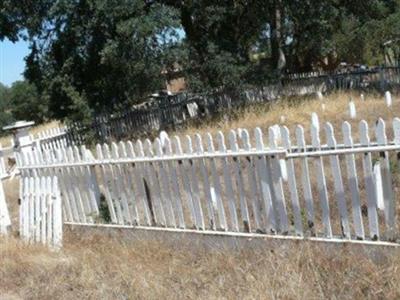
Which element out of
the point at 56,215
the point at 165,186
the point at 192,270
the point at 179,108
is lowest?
the point at 192,270

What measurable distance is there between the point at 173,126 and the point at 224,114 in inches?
91.6

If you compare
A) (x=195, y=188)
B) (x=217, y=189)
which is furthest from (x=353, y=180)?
(x=195, y=188)

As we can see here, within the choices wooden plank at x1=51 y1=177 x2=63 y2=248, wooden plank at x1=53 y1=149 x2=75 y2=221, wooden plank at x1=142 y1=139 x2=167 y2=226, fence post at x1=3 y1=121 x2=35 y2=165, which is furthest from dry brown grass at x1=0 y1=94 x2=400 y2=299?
fence post at x1=3 y1=121 x2=35 y2=165

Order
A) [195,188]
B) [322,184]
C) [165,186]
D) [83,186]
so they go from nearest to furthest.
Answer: [322,184] → [195,188] → [165,186] → [83,186]

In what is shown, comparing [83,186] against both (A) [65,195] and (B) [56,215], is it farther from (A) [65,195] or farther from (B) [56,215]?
(B) [56,215]

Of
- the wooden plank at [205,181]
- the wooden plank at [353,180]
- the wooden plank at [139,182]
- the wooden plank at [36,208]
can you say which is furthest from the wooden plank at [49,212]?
the wooden plank at [353,180]

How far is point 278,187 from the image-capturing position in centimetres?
545

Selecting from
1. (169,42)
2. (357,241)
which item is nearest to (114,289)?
(357,241)

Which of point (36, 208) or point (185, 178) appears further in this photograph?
point (36, 208)

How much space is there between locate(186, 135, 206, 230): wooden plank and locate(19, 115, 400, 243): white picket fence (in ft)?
0.04

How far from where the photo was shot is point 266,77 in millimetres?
18438

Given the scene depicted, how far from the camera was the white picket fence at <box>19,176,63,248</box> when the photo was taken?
7.27 meters

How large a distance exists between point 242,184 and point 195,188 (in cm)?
69

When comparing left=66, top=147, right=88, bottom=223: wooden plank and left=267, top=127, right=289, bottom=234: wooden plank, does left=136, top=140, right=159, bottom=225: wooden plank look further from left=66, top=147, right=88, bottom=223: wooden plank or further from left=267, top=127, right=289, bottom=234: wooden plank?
left=267, top=127, right=289, bottom=234: wooden plank
